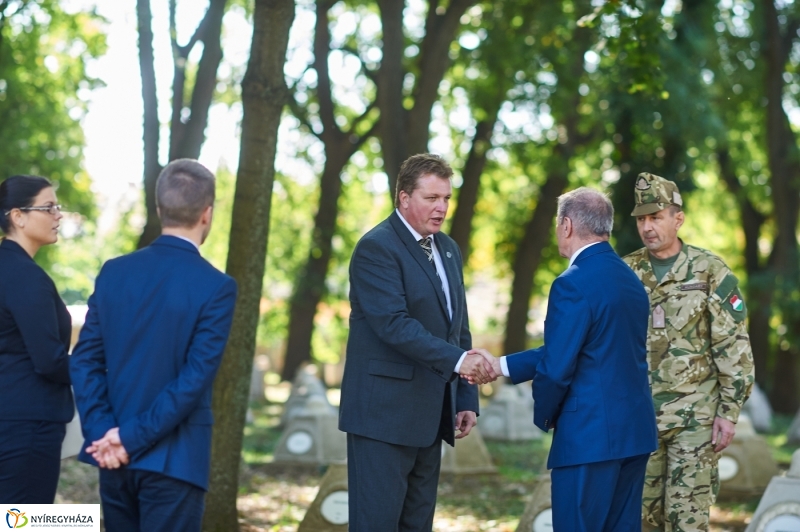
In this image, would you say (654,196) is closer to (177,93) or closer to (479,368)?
(479,368)

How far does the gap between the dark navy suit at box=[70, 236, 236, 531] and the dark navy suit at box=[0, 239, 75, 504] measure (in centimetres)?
73

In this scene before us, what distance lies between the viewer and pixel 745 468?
1134cm

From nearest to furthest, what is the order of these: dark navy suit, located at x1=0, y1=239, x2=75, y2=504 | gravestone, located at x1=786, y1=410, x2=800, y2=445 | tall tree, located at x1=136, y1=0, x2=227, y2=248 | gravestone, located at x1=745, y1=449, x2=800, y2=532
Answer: dark navy suit, located at x1=0, y1=239, x2=75, y2=504 → gravestone, located at x1=745, y1=449, x2=800, y2=532 → tall tree, located at x1=136, y1=0, x2=227, y2=248 → gravestone, located at x1=786, y1=410, x2=800, y2=445

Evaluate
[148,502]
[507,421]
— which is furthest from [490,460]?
→ [148,502]

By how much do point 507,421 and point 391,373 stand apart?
11.6m

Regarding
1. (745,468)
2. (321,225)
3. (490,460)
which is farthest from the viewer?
(321,225)

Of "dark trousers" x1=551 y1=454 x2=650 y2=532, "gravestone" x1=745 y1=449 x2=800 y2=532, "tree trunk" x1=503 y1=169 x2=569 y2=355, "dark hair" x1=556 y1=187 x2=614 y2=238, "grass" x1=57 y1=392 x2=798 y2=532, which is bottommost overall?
"grass" x1=57 y1=392 x2=798 y2=532

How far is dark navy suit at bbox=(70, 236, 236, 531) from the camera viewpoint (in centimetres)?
414

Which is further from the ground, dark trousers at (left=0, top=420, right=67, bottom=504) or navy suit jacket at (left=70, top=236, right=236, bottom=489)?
navy suit jacket at (left=70, top=236, right=236, bottom=489)

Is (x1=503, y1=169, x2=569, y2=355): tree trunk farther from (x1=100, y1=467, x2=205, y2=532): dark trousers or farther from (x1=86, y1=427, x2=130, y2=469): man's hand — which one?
(x1=86, y1=427, x2=130, y2=469): man's hand

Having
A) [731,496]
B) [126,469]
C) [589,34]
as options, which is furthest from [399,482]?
[589,34]

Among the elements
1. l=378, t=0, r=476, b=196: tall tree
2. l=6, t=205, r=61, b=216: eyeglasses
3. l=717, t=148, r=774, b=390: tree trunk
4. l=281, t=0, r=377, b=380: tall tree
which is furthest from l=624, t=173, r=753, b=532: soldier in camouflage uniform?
l=717, t=148, r=774, b=390: tree trunk

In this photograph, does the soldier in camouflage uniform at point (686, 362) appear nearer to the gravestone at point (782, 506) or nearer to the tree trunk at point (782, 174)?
Result: the gravestone at point (782, 506)

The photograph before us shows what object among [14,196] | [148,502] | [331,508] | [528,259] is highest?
[528,259]
